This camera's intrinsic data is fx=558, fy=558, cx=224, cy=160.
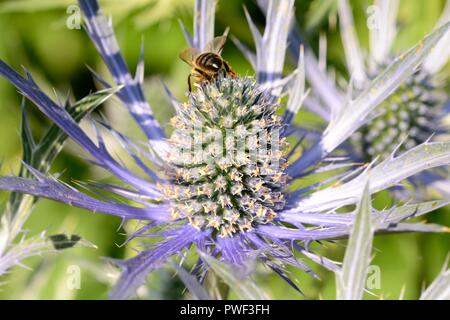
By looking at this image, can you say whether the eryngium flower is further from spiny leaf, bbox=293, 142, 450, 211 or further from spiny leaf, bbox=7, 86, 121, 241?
spiny leaf, bbox=7, 86, 121, 241

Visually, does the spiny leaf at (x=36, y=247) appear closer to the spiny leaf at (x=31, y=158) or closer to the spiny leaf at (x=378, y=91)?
the spiny leaf at (x=31, y=158)

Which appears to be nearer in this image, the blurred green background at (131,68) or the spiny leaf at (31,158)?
the spiny leaf at (31,158)

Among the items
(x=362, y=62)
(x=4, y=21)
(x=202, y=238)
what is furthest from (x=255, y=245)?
(x=4, y=21)

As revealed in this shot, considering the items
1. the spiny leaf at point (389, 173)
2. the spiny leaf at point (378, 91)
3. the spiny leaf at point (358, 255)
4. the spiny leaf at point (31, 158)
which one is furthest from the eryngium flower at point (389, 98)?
the spiny leaf at point (358, 255)

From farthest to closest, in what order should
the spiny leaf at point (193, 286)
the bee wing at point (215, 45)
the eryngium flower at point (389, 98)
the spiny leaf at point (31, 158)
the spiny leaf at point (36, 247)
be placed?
the eryngium flower at point (389, 98) → the bee wing at point (215, 45) → the spiny leaf at point (31, 158) → the spiny leaf at point (36, 247) → the spiny leaf at point (193, 286)

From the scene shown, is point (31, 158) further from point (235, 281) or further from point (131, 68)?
point (131, 68)

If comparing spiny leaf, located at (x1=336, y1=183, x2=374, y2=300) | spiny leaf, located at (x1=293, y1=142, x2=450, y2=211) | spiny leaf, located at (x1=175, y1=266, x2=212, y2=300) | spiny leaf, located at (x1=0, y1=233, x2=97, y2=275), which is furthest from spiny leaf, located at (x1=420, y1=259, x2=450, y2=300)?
spiny leaf, located at (x1=0, y1=233, x2=97, y2=275)

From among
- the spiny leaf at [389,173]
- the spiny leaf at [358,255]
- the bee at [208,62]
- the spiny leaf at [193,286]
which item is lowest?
the spiny leaf at [193,286]
